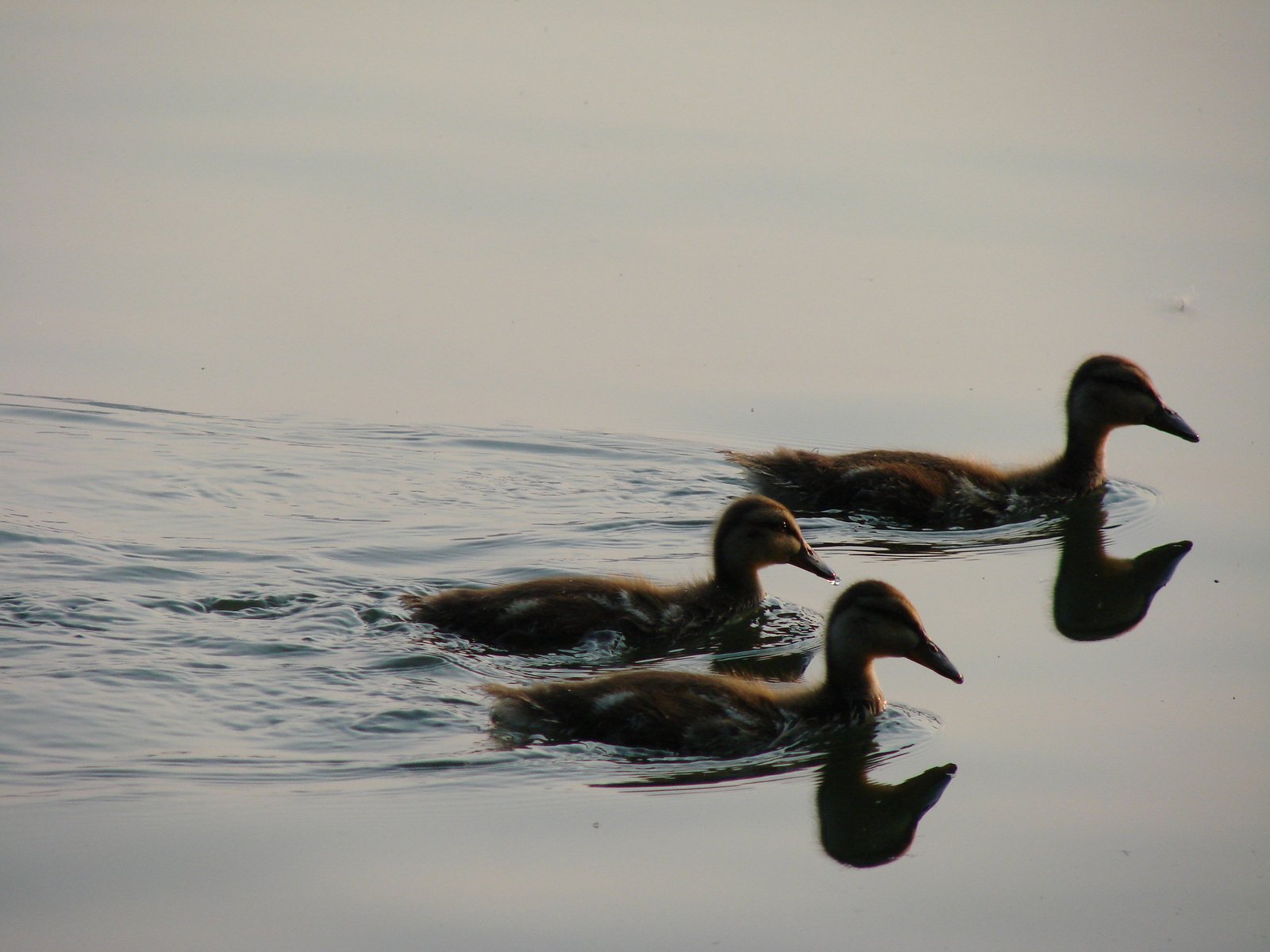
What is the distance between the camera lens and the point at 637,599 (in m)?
6.39

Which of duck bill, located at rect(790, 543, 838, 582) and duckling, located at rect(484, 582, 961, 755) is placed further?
duck bill, located at rect(790, 543, 838, 582)

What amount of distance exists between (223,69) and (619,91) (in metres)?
3.13

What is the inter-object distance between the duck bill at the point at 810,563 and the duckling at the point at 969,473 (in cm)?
98

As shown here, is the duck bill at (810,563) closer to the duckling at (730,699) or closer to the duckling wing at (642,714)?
the duckling at (730,699)

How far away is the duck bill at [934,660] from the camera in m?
5.73

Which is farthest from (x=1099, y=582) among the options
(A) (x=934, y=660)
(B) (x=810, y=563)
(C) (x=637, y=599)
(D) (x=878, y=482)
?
(C) (x=637, y=599)

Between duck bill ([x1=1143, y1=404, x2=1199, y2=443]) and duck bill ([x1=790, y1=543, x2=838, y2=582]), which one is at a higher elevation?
duck bill ([x1=1143, y1=404, x2=1199, y2=443])

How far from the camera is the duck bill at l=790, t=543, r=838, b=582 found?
675 centimetres

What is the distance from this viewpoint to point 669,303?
32.7 ft

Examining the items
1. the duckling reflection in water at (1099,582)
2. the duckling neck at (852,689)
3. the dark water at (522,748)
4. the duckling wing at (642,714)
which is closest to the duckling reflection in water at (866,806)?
the dark water at (522,748)

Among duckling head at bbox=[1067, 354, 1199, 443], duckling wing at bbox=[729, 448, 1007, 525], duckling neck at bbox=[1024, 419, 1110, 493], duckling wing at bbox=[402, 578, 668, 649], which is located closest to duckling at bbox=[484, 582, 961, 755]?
duckling wing at bbox=[402, 578, 668, 649]

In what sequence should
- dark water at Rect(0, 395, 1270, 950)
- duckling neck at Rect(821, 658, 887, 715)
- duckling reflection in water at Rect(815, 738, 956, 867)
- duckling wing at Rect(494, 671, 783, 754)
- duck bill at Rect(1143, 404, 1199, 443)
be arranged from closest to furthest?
dark water at Rect(0, 395, 1270, 950)
duckling reflection in water at Rect(815, 738, 956, 867)
duckling wing at Rect(494, 671, 783, 754)
duckling neck at Rect(821, 658, 887, 715)
duck bill at Rect(1143, 404, 1199, 443)

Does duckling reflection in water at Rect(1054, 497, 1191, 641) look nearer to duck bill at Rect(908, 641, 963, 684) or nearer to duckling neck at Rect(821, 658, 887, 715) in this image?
duck bill at Rect(908, 641, 963, 684)

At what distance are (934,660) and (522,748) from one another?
4.60 feet
